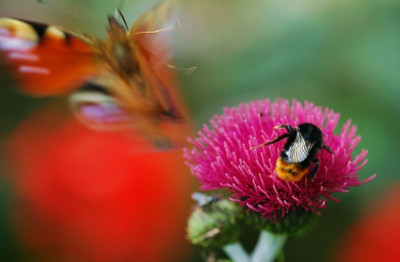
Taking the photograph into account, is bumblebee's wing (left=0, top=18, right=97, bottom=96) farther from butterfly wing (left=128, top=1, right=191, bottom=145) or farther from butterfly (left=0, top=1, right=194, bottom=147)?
butterfly wing (left=128, top=1, right=191, bottom=145)

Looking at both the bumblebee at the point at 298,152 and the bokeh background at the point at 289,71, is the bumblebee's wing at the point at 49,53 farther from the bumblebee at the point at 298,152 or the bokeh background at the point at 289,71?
the bumblebee at the point at 298,152

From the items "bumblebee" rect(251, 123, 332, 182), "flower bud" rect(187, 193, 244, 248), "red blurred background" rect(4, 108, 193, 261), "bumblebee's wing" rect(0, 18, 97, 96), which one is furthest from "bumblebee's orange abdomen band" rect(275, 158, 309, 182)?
"red blurred background" rect(4, 108, 193, 261)

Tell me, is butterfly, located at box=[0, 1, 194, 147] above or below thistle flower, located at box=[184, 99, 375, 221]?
above

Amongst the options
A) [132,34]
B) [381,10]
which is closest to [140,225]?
[132,34]

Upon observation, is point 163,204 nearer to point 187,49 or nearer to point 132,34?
point 132,34

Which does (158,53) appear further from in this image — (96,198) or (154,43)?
(96,198)
